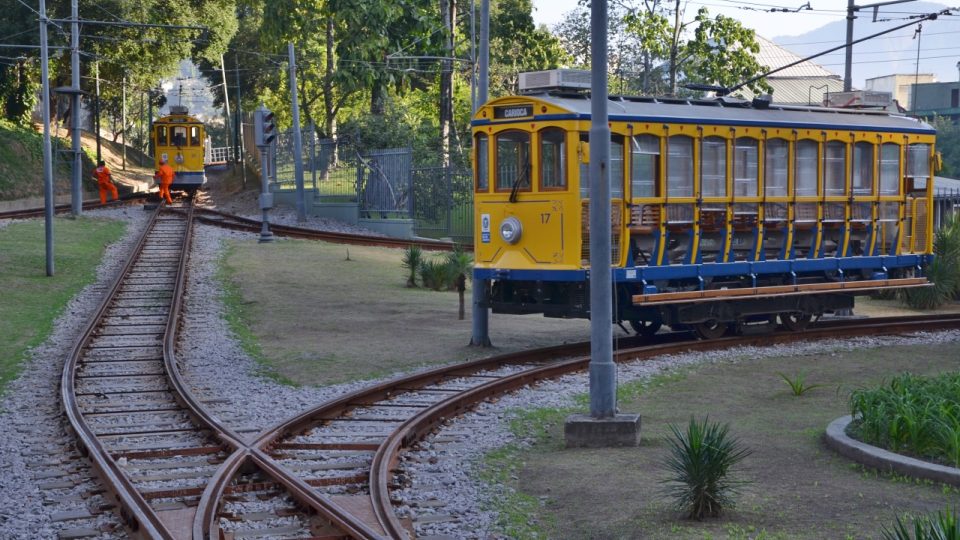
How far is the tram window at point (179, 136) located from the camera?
49156mm

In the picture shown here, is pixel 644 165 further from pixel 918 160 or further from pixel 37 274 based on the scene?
pixel 37 274

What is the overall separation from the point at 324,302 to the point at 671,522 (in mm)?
15890

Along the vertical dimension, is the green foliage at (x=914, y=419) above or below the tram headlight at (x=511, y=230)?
below

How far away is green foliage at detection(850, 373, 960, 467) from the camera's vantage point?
9.81 m

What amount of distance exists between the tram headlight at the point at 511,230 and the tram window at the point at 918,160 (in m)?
8.20

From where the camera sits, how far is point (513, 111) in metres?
17.3

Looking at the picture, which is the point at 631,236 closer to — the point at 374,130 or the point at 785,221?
the point at 785,221

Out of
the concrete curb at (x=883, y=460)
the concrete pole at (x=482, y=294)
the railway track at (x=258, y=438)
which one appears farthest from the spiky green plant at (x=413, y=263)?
the concrete curb at (x=883, y=460)

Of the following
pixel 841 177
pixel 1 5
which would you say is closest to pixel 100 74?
pixel 1 5

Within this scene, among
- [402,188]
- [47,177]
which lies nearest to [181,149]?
[402,188]

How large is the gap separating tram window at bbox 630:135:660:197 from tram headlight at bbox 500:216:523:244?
169 cm

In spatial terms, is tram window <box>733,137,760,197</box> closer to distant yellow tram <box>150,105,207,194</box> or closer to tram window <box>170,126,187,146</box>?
distant yellow tram <box>150,105,207,194</box>

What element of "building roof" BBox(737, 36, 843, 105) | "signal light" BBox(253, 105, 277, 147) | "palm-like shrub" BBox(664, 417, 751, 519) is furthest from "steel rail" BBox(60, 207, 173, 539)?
"building roof" BBox(737, 36, 843, 105)

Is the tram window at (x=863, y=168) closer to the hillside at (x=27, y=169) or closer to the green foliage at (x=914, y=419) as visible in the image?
the green foliage at (x=914, y=419)
